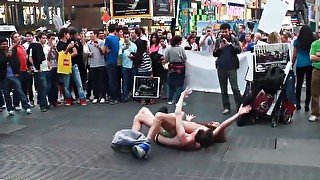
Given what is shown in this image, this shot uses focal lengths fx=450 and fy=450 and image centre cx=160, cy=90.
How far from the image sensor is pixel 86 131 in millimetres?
7973

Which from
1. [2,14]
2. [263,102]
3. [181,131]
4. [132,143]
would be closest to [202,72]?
[263,102]

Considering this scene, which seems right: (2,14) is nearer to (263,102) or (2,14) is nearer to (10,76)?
(10,76)

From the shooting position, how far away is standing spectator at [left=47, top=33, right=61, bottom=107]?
411 inches

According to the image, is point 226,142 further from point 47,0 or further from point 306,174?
point 47,0

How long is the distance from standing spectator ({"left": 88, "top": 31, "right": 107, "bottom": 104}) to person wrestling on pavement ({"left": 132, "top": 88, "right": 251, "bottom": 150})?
4.31m

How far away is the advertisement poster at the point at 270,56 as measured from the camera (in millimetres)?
8867

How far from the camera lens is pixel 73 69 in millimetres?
10750

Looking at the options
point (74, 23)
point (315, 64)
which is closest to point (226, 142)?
point (315, 64)

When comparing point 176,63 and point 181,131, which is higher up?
point 176,63

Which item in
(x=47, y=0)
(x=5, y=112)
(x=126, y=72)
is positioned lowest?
(x=5, y=112)

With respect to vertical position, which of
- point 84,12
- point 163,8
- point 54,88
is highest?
point 84,12

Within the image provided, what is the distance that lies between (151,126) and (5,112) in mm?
4751

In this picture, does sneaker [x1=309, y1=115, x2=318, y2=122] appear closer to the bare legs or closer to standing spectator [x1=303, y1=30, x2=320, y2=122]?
standing spectator [x1=303, y1=30, x2=320, y2=122]

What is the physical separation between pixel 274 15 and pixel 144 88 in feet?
11.3
